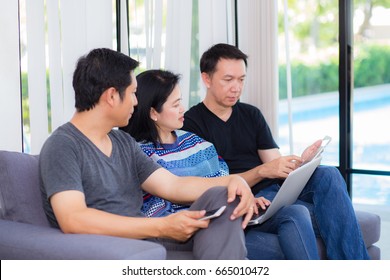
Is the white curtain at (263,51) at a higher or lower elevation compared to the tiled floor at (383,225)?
higher

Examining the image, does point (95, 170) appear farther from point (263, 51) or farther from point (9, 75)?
point (263, 51)

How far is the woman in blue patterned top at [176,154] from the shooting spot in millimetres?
2557

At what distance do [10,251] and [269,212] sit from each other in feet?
3.23

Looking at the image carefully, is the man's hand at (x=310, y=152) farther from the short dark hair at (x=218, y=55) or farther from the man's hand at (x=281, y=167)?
the short dark hair at (x=218, y=55)

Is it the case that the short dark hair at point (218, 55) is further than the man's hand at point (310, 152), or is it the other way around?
the short dark hair at point (218, 55)

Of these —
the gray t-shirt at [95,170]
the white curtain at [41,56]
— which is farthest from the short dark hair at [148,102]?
the white curtain at [41,56]

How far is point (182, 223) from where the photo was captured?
2.09 m

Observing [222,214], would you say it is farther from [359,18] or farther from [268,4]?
[359,18]

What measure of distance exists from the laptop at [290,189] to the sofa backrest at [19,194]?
2.51 feet

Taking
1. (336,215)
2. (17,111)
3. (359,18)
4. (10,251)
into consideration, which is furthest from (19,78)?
(359,18)

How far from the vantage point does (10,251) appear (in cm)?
210

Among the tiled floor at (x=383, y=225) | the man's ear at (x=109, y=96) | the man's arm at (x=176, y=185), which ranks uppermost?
the man's ear at (x=109, y=96)

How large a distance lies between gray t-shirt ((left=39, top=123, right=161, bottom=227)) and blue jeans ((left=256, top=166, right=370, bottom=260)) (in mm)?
782

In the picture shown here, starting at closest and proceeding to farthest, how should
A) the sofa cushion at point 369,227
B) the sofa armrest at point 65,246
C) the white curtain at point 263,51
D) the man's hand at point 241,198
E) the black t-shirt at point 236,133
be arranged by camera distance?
1. the sofa armrest at point 65,246
2. the man's hand at point 241,198
3. the sofa cushion at point 369,227
4. the black t-shirt at point 236,133
5. the white curtain at point 263,51
